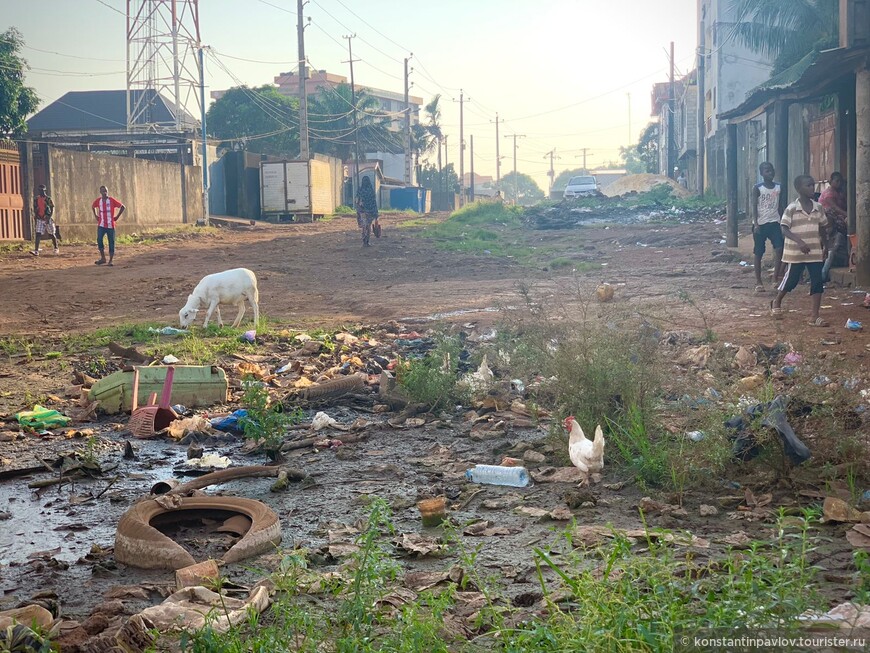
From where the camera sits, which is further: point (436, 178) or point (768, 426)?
point (436, 178)

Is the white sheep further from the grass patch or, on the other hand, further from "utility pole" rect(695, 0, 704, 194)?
"utility pole" rect(695, 0, 704, 194)

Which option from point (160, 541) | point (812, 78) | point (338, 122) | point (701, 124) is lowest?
point (160, 541)

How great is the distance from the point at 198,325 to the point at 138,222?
1696 cm

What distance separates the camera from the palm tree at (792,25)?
23016mm

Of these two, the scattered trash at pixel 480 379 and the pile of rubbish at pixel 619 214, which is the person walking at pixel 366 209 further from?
the scattered trash at pixel 480 379

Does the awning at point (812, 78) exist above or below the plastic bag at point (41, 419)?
above

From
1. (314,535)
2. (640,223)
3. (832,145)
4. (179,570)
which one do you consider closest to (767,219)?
(832,145)

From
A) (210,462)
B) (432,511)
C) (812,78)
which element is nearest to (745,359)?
(432,511)

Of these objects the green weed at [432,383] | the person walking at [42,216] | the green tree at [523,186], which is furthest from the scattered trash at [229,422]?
the green tree at [523,186]

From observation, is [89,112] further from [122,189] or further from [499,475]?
[499,475]

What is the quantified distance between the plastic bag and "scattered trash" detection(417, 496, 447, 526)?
11.4ft

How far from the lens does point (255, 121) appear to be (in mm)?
50375

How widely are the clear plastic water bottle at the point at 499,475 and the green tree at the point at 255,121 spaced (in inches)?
1847

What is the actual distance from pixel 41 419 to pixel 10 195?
52.0 ft
